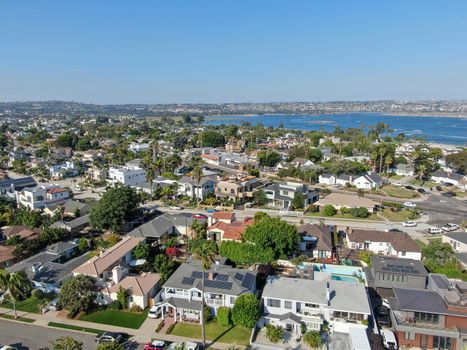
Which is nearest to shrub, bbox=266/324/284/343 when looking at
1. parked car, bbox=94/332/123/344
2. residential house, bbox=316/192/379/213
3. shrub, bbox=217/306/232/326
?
shrub, bbox=217/306/232/326

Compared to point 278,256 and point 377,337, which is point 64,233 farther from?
point 377,337

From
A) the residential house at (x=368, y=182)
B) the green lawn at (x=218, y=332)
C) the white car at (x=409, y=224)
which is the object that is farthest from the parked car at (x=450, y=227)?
the green lawn at (x=218, y=332)

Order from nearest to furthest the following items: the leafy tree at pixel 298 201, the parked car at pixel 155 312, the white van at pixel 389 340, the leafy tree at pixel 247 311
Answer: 1. the white van at pixel 389 340
2. the leafy tree at pixel 247 311
3. the parked car at pixel 155 312
4. the leafy tree at pixel 298 201

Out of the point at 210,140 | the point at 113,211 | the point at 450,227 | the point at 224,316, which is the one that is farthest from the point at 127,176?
the point at 210,140

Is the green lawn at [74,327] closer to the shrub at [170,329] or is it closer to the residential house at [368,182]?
the shrub at [170,329]

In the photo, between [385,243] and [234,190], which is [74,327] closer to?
[385,243]

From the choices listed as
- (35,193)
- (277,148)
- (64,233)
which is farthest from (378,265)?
(277,148)
